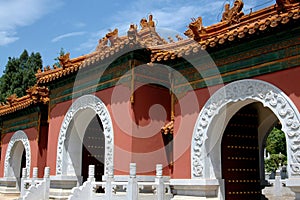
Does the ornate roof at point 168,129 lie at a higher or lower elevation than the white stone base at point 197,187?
higher

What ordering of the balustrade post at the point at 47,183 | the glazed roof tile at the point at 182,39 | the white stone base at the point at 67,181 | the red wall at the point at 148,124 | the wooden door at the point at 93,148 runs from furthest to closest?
1. the wooden door at the point at 93,148
2. the white stone base at the point at 67,181
3. the balustrade post at the point at 47,183
4. the red wall at the point at 148,124
5. the glazed roof tile at the point at 182,39

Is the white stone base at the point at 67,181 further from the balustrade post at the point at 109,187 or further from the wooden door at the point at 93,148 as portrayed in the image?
the balustrade post at the point at 109,187

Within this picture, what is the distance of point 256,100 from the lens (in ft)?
21.9

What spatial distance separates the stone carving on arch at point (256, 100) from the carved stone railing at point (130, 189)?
718mm

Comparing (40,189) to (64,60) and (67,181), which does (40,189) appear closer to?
(67,181)

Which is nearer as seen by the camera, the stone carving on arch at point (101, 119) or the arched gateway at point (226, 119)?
the arched gateway at point (226, 119)

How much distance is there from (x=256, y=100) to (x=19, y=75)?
58.9 feet

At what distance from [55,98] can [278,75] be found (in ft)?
22.8

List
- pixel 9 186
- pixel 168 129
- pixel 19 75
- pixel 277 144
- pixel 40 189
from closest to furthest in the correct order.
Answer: pixel 168 129, pixel 40 189, pixel 9 186, pixel 19 75, pixel 277 144

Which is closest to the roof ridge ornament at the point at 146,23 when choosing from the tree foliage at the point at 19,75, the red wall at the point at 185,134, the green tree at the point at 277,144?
the red wall at the point at 185,134

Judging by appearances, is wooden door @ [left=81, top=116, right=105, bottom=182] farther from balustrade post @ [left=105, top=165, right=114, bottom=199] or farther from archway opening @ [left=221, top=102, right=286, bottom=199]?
archway opening @ [left=221, top=102, right=286, bottom=199]

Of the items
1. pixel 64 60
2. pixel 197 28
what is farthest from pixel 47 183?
pixel 197 28

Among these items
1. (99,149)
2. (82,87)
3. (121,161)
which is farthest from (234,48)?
(99,149)

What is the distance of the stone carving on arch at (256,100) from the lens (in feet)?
19.7
